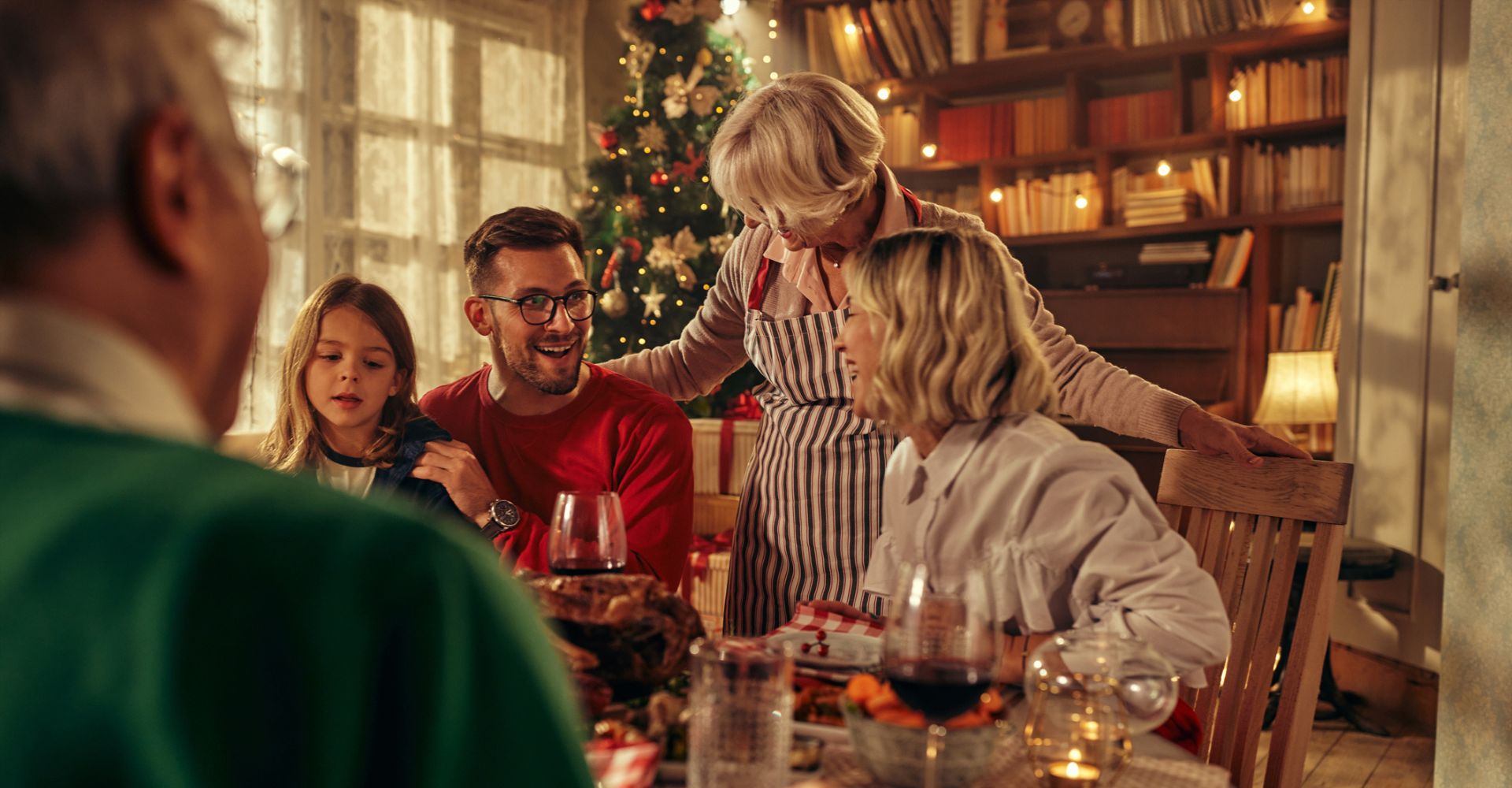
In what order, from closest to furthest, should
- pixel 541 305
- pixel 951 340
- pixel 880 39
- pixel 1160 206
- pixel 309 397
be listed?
pixel 951 340 → pixel 309 397 → pixel 541 305 → pixel 1160 206 → pixel 880 39

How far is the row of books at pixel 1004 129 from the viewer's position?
591 cm

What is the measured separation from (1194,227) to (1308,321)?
0.63 metres

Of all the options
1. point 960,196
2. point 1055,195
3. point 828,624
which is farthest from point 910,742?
point 960,196

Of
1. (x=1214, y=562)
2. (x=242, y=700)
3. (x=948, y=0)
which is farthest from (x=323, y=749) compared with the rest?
(x=948, y=0)

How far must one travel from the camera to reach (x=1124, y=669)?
3.68 ft

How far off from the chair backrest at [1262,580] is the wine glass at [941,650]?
71 cm

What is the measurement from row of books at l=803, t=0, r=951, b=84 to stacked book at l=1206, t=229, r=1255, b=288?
1612mm

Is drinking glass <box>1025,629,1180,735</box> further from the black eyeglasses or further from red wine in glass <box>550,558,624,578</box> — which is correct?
the black eyeglasses

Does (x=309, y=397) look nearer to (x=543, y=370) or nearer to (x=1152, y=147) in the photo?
(x=543, y=370)

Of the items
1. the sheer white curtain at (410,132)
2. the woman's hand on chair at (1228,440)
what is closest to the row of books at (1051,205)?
the sheer white curtain at (410,132)

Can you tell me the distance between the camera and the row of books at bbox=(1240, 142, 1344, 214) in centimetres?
516

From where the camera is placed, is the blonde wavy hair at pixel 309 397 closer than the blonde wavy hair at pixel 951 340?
No

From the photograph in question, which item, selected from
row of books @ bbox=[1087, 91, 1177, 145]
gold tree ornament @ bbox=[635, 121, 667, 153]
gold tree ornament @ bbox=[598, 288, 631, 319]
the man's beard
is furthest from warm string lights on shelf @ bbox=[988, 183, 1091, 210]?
the man's beard

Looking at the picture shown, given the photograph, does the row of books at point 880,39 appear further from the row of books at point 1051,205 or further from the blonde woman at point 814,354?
the blonde woman at point 814,354
